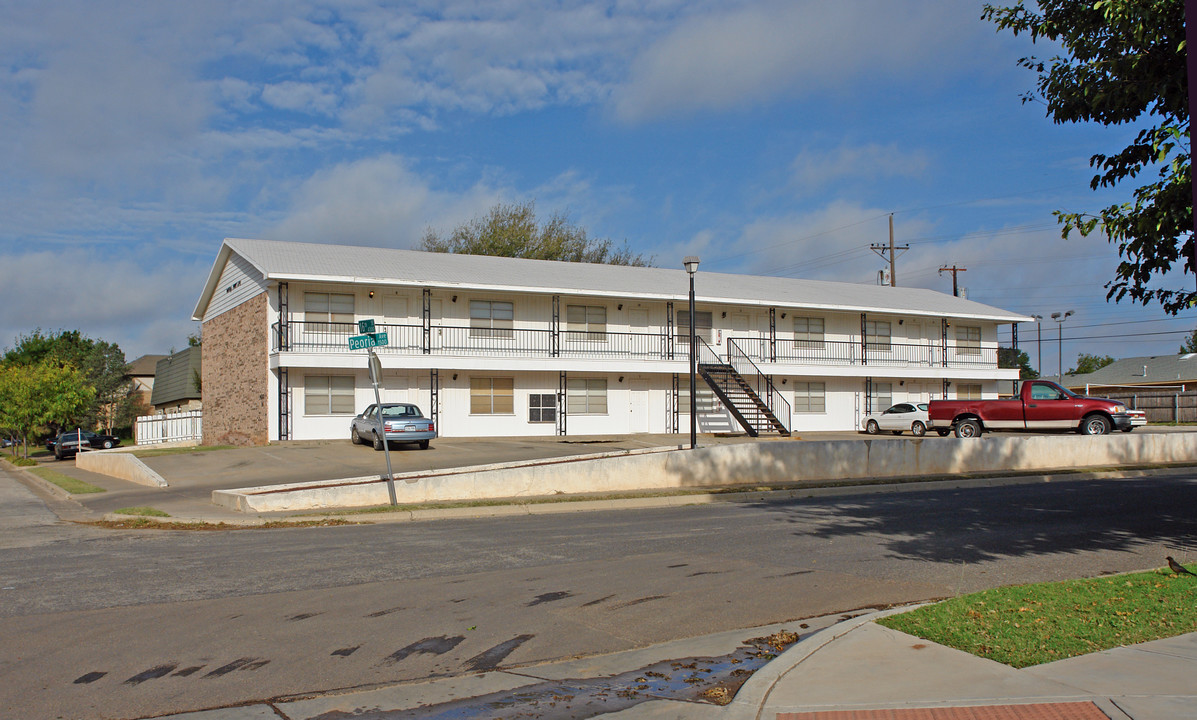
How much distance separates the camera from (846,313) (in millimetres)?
40594

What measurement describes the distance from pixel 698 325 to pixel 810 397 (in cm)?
642

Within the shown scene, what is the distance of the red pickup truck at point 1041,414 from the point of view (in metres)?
28.7

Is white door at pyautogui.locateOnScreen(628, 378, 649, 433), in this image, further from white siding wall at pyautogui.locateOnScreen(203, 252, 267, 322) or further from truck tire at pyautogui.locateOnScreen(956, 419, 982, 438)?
white siding wall at pyautogui.locateOnScreen(203, 252, 267, 322)

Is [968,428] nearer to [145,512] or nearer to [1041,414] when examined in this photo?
[1041,414]

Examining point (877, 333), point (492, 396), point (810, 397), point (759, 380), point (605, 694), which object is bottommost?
point (605, 694)

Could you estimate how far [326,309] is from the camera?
102 ft

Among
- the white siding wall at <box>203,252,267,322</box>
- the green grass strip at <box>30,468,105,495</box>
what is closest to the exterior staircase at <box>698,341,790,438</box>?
the white siding wall at <box>203,252,267,322</box>

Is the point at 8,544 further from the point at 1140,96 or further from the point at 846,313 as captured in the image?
the point at 846,313

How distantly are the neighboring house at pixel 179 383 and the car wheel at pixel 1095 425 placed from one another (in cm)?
3992

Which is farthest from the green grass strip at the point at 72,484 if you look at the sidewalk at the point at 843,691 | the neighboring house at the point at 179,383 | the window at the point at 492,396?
the neighboring house at the point at 179,383

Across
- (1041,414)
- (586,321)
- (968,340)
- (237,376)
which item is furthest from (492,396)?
(968,340)

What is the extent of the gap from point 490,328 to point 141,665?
2690 centimetres

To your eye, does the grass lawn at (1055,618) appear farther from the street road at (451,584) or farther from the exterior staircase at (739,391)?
the exterior staircase at (739,391)

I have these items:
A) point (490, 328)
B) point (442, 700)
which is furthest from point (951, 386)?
point (442, 700)
